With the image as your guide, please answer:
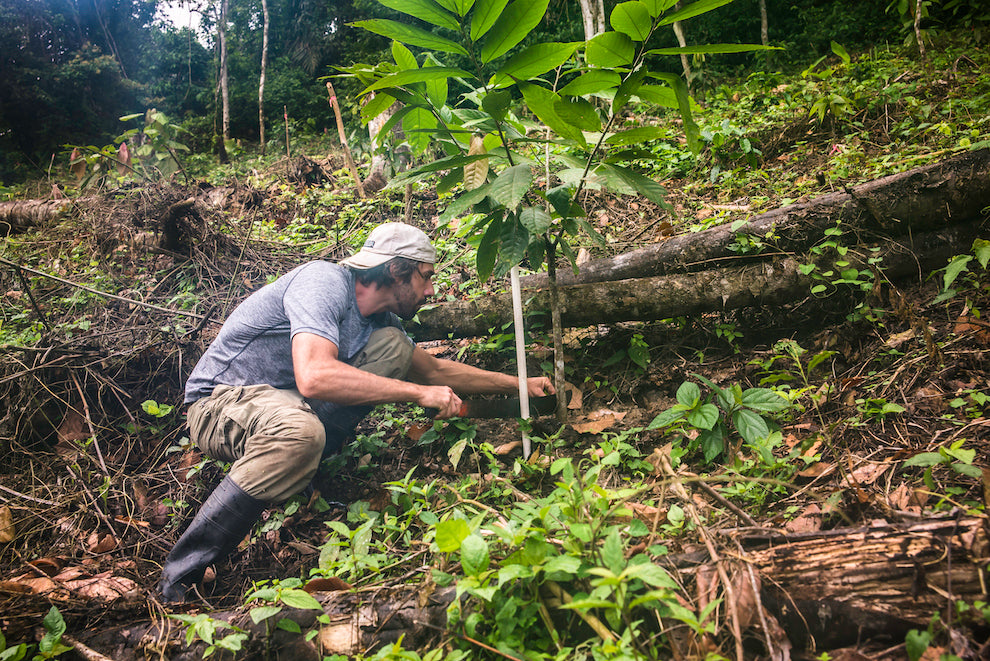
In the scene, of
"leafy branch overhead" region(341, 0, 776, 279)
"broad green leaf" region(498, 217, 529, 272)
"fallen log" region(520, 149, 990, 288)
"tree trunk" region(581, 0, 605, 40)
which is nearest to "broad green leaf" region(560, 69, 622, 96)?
"leafy branch overhead" region(341, 0, 776, 279)

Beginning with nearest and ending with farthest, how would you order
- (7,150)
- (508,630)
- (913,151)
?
(508,630)
(913,151)
(7,150)

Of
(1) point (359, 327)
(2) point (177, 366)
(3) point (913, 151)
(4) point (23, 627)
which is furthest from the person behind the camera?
(2) point (177, 366)

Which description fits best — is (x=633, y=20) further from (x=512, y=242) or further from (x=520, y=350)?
(x=520, y=350)

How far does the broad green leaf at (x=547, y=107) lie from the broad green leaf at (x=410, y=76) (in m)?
0.19

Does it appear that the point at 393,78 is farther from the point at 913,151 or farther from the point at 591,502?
the point at 913,151

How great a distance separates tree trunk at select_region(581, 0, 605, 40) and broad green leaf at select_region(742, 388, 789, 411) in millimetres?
3098

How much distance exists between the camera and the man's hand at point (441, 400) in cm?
230

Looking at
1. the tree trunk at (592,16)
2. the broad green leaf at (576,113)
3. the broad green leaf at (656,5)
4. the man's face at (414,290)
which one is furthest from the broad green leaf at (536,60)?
Answer: the tree trunk at (592,16)

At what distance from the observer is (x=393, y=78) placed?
55.1 inches

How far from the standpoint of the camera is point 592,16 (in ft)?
13.7

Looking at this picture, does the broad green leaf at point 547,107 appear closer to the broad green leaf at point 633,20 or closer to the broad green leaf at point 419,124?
the broad green leaf at point 633,20

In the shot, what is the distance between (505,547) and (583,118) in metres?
1.24

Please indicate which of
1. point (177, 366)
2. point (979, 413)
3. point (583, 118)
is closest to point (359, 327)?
point (177, 366)

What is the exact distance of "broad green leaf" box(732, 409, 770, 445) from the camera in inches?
59.9
